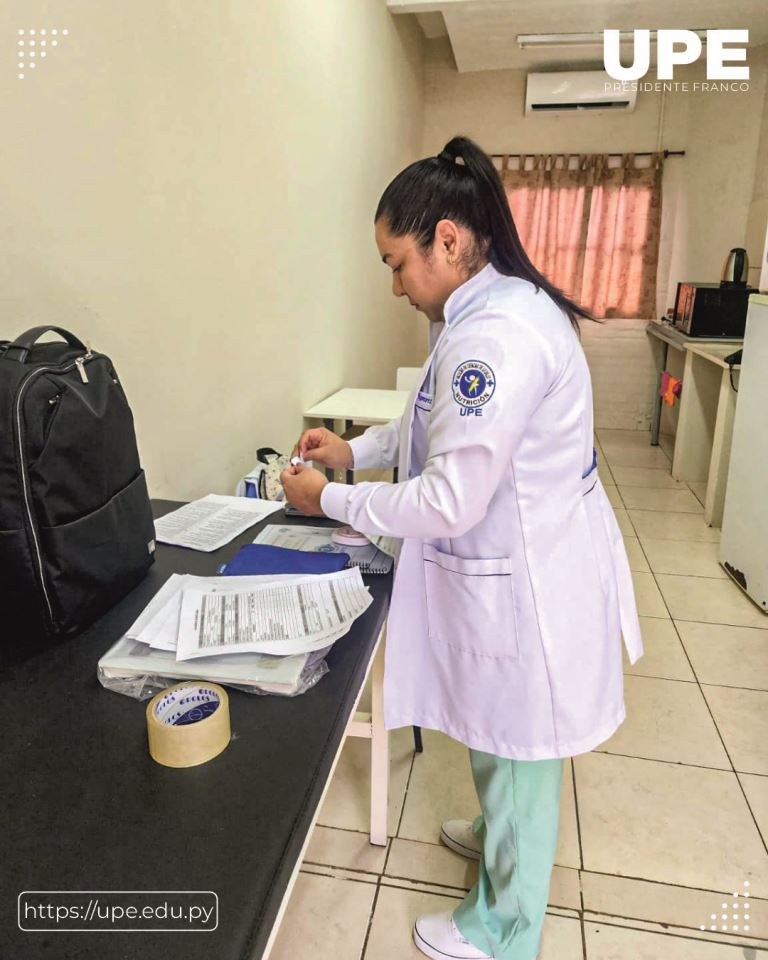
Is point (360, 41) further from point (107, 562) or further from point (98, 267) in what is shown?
point (107, 562)

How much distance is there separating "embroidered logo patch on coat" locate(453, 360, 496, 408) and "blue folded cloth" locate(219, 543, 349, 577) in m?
0.40

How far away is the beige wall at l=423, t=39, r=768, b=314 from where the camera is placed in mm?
4859

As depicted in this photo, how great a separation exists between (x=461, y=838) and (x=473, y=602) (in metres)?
0.82

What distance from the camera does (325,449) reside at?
4.67 ft

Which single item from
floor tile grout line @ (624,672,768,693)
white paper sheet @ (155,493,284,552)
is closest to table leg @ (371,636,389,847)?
white paper sheet @ (155,493,284,552)

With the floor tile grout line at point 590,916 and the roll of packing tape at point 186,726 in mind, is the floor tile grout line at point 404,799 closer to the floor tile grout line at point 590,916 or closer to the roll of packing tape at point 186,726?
the floor tile grout line at point 590,916

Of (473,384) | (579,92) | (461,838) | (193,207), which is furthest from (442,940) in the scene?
(579,92)

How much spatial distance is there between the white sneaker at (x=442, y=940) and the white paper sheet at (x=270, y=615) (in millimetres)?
760

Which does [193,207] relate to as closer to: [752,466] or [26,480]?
[26,480]

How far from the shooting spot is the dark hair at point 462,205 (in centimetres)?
110

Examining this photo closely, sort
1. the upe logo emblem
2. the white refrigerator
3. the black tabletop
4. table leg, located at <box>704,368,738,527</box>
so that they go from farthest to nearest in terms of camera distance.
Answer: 1. the upe logo emblem
2. table leg, located at <box>704,368,738,527</box>
3. the white refrigerator
4. the black tabletop

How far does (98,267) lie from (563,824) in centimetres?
167

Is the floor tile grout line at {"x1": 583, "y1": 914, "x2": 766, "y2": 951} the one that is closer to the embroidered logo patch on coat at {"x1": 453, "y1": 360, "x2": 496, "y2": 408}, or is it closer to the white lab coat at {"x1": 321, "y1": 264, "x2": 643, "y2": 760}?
the white lab coat at {"x1": 321, "y1": 264, "x2": 643, "y2": 760}

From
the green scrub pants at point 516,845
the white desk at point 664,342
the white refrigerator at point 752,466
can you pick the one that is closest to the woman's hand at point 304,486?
the green scrub pants at point 516,845
